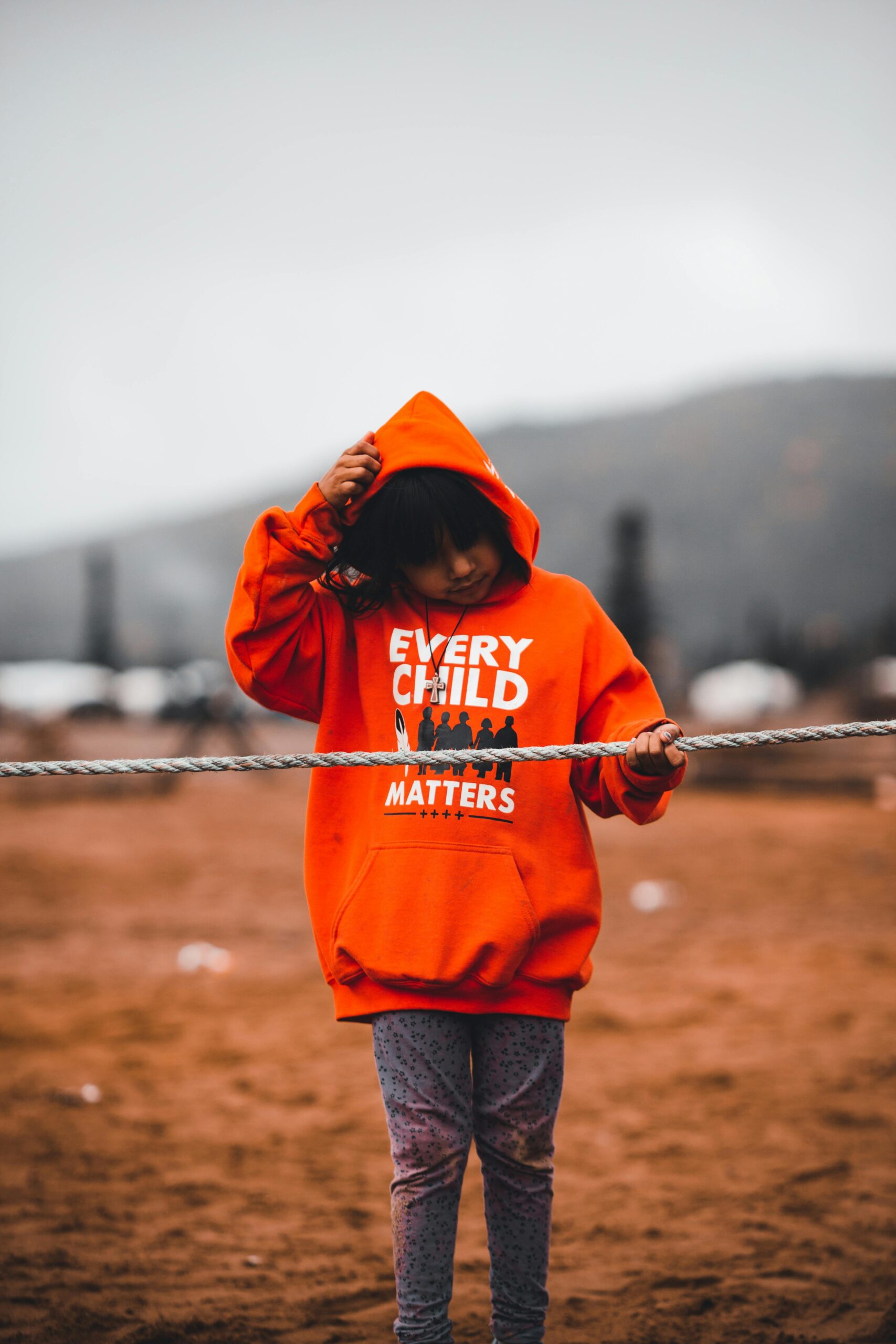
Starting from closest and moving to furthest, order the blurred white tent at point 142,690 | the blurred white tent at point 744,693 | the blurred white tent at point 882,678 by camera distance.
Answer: the blurred white tent at point 882,678 → the blurred white tent at point 744,693 → the blurred white tent at point 142,690

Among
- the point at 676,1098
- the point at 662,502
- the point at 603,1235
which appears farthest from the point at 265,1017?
the point at 662,502

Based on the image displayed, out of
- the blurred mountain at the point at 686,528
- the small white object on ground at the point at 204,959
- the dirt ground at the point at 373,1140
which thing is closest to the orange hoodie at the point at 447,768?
the dirt ground at the point at 373,1140

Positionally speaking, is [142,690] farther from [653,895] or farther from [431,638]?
[431,638]

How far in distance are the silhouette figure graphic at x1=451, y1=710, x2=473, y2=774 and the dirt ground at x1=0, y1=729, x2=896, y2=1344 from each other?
0.35 ft

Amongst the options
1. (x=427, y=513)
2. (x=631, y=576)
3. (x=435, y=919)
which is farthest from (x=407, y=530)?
(x=631, y=576)

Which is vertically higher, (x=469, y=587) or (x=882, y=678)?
(x=882, y=678)

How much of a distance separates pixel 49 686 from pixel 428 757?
42.7 meters

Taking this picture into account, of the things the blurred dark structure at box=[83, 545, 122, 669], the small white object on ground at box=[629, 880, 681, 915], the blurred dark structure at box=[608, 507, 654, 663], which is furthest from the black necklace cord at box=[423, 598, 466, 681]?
the blurred dark structure at box=[83, 545, 122, 669]

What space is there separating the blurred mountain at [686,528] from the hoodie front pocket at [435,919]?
51.2 metres

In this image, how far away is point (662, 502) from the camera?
3337 inches

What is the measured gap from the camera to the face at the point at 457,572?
1444mm

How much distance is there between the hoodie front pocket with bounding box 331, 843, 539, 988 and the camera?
1337 millimetres

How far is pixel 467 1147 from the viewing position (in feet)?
4.63

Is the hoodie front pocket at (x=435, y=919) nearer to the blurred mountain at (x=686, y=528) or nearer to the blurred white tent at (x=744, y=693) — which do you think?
the blurred white tent at (x=744, y=693)
